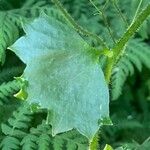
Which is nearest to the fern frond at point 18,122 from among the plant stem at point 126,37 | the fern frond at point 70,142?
the fern frond at point 70,142

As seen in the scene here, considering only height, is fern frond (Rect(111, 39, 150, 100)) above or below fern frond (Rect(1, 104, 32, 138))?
below

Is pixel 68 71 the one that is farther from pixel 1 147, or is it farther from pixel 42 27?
pixel 1 147

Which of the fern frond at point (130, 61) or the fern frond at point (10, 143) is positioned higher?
the fern frond at point (10, 143)

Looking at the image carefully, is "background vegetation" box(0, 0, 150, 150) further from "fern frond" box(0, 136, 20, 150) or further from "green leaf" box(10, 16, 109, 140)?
"green leaf" box(10, 16, 109, 140)

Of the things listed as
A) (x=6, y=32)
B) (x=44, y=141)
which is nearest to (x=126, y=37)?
(x=44, y=141)

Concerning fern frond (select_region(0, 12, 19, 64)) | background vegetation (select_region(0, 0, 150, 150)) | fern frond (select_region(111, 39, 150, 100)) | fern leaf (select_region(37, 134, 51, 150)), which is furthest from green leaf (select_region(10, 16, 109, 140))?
fern frond (select_region(111, 39, 150, 100))

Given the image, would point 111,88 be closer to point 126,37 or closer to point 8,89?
point 8,89

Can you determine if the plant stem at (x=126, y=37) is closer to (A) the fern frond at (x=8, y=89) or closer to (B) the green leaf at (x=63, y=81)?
(B) the green leaf at (x=63, y=81)
